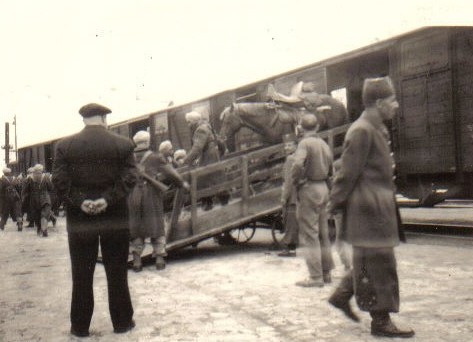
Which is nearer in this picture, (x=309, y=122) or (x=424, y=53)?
(x=309, y=122)

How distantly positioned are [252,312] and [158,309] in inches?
35.6

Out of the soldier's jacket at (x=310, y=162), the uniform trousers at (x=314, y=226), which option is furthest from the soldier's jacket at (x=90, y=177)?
the uniform trousers at (x=314, y=226)

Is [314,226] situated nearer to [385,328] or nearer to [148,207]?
[385,328]

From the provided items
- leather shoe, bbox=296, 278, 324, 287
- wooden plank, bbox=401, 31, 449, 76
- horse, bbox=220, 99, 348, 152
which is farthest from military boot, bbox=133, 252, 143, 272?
wooden plank, bbox=401, 31, 449, 76

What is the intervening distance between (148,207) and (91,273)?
381 cm

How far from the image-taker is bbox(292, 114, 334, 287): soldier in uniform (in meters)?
7.20

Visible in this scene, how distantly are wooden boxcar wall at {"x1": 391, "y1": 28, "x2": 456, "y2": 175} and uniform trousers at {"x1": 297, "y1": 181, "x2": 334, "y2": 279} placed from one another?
16.7ft

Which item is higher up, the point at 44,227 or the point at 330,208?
the point at 330,208

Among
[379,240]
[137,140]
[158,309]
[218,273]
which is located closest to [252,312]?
[158,309]

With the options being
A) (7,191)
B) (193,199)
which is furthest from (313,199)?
(7,191)

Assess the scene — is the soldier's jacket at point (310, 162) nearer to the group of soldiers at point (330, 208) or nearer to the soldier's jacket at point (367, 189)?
the group of soldiers at point (330, 208)

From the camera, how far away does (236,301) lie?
21.5ft

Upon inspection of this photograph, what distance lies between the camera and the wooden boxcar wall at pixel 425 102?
38.3ft

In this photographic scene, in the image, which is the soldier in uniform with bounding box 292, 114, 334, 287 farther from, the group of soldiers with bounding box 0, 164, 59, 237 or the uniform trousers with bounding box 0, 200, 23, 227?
the uniform trousers with bounding box 0, 200, 23, 227
